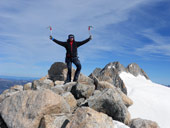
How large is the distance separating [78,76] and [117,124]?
9.11 metres

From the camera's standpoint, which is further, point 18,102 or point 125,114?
point 125,114

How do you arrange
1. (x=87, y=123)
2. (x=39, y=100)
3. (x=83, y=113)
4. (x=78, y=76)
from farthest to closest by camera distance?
1. (x=78, y=76)
2. (x=39, y=100)
3. (x=83, y=113)
4. (x=87, y=123)

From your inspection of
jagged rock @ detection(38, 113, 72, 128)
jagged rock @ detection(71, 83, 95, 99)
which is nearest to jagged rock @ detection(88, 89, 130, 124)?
jagged rock @ detection(38, 113, 72, 128)

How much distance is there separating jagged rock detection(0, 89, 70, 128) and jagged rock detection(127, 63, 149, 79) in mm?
32543

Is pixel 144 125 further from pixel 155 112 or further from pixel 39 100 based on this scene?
pixel 155 112

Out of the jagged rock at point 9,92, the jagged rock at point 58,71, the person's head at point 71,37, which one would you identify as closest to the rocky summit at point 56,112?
the jagged rock at point 9,92

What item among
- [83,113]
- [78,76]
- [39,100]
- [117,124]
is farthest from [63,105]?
[78,76]

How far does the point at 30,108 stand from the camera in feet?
25.6

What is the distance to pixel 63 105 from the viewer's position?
861 centimetres

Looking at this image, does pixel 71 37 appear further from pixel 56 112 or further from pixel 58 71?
pixel 56 112

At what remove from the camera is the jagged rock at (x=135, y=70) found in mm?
38737

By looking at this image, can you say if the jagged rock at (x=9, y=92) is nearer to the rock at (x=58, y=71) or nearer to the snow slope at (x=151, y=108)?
the rock at (x=58, y=71)

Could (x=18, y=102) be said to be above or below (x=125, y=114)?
above

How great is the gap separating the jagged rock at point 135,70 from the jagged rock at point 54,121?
3325cm
